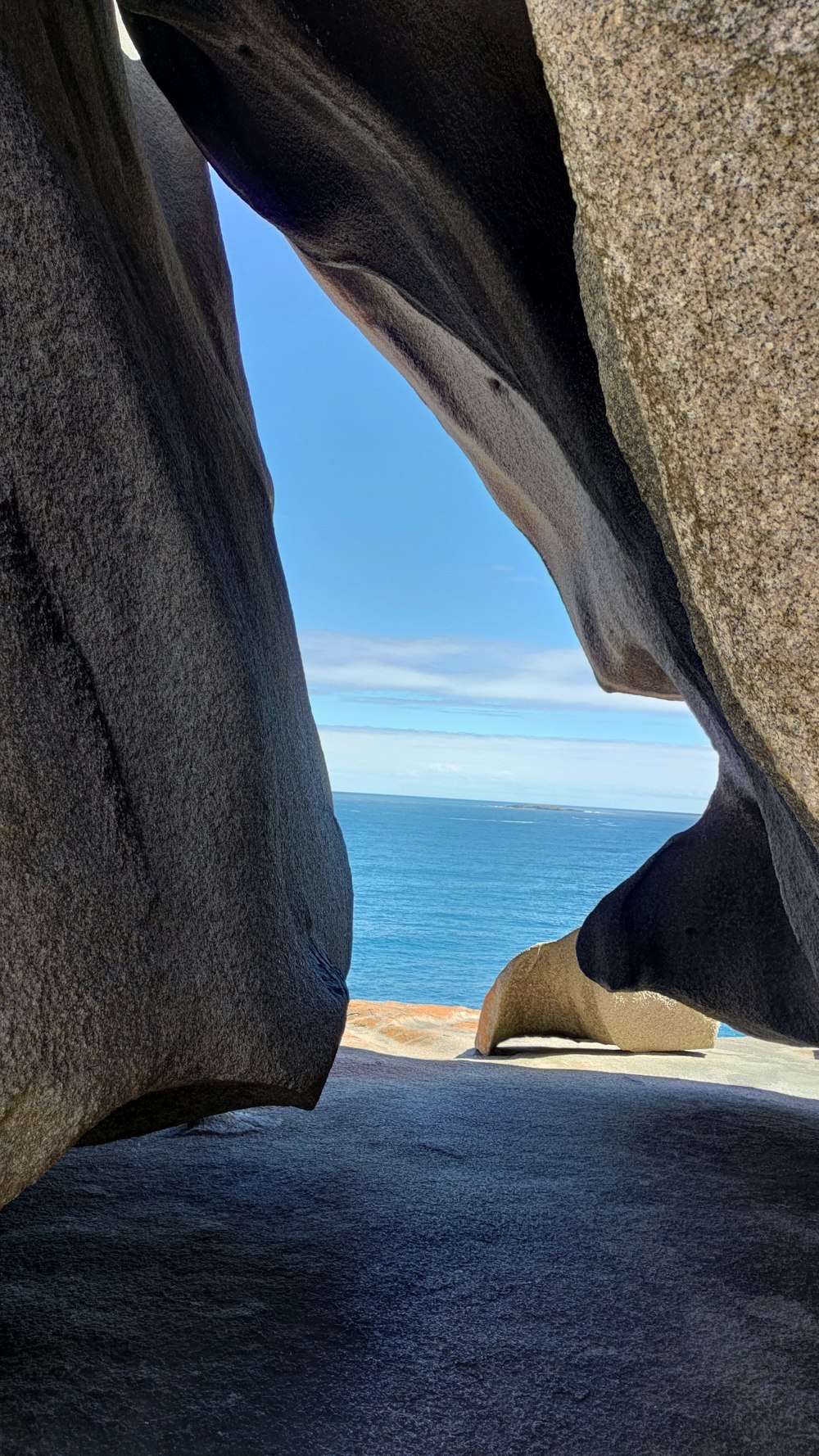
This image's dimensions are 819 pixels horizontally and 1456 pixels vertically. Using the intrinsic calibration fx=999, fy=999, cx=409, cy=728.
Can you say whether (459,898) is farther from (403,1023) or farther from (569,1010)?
(569,1010)

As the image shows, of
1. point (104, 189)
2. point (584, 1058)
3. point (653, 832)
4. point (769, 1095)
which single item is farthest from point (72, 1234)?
point (653, 832)

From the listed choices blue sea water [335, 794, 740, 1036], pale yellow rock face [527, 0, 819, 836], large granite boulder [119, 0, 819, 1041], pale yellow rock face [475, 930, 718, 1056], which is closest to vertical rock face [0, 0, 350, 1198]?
large granite boulder [119, 0, 819, 1041]

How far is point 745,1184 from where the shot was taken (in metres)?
4.14

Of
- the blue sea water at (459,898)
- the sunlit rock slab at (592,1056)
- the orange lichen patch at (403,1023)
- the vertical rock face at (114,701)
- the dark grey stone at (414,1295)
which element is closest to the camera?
the vertical rock face at (114,701)

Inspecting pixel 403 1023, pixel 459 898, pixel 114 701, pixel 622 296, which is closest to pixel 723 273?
pixel 622 296

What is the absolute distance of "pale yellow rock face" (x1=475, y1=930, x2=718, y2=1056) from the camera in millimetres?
8672

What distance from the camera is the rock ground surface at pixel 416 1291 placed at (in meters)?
2.22

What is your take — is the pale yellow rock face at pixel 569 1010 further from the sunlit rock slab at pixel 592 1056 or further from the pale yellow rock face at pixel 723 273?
the pale yellow rock face at pixel 723 273

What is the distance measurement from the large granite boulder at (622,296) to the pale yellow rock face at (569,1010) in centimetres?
288

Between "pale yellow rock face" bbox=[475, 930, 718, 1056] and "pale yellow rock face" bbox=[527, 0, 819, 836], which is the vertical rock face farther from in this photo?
"pale yellow rock face" bbox=[475, 930, 718, 1056]

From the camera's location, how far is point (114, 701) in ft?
7.38

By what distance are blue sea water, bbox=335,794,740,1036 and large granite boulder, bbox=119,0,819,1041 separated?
62.5 ft

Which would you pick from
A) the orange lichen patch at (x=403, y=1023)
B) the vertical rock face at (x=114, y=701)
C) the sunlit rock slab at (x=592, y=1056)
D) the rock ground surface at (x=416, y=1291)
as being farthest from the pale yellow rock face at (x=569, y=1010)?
the vertical rock face at (x=114, y=701)

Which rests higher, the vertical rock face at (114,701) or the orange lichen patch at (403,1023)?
the vertical rock face at (114,701)
